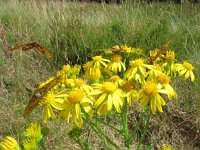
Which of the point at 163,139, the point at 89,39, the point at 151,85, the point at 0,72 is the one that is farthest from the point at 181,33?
the point at 151,85

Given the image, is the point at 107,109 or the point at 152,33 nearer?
the point at 107,109

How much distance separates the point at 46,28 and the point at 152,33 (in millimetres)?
1451

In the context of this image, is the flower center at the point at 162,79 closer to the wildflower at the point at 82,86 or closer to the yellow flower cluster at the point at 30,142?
the wildflower at the point at 82,86

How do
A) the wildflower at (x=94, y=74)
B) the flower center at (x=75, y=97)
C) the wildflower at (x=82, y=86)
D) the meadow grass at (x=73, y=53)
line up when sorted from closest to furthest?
the flower center at (x=75, y=97), the wildflower at (x=82, y=86), the wildflower at (x=94, y=74), the meadow grass at (x=73, y=53)

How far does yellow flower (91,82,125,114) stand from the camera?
1143mm

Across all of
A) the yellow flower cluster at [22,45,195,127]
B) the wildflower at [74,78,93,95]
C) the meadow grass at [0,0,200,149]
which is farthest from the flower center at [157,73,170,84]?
the meadow grass at [0,0,200,149]

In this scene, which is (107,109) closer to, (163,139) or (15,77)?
(163,139)

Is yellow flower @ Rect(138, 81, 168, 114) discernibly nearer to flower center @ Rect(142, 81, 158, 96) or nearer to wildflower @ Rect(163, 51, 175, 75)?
flower center @ Rect(142, 81, 158, 96)

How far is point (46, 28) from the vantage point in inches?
170

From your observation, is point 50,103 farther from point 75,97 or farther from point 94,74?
point 94,74

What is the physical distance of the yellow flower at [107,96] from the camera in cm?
114

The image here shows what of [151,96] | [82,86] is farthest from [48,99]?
[151,96]

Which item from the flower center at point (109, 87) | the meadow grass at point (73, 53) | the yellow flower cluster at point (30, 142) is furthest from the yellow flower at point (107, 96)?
the meadow grass at point (73, 53)

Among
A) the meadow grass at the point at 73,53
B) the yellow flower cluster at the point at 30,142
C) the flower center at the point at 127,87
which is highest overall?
the flower center at the point at 127,87
